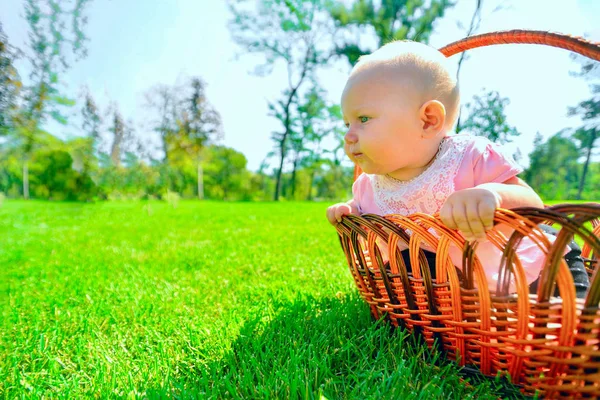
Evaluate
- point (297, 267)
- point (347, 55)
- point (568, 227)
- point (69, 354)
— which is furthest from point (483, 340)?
point (347, 55)

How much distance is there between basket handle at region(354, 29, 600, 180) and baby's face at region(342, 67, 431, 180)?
336 millimetres

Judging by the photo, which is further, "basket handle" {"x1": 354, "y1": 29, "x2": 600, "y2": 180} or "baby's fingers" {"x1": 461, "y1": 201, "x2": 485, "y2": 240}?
"basket handle" {"x1": 354, "y1": 29, "x2": 600, "y2": 180}

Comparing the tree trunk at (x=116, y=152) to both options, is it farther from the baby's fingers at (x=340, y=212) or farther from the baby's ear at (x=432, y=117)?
the baby's ear at (x=432, y=117)

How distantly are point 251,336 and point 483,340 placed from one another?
0.59 meters

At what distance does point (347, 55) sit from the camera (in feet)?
43.9

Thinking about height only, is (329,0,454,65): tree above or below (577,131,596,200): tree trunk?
above

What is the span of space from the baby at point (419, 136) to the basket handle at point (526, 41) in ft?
1.07

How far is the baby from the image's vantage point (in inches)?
39.9

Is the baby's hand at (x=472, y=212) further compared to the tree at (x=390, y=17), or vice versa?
the tree at (x=390, y=17)

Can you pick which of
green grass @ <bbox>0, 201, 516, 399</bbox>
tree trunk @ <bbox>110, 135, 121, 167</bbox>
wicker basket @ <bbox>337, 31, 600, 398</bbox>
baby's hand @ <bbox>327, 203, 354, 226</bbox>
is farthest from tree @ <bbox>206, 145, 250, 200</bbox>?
wicker basket @ <bbox>337, 31, 600, 398</bbox>

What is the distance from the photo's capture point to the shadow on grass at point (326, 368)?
0.79 m

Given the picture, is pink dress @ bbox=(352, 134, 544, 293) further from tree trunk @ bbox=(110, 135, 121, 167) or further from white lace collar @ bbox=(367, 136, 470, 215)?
tree trunk @ bbox=(110, 135, 121, 167)

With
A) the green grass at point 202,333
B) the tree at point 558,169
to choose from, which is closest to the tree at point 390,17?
the tree at point 558,169

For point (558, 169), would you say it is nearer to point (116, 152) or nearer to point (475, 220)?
point (475, 220)
